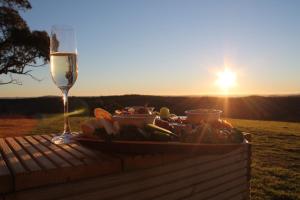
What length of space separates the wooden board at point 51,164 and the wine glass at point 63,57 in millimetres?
352

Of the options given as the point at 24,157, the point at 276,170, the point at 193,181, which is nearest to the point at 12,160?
the point at 24,157

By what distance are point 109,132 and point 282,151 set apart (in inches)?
373

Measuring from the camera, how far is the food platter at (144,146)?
1847mm

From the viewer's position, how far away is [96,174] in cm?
174

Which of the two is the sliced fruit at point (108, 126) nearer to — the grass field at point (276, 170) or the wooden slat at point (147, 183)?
the wooden slat at point (147, 183)

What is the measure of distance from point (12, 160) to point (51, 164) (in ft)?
0.78

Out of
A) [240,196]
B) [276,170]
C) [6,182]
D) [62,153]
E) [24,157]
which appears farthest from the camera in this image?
[276,170]

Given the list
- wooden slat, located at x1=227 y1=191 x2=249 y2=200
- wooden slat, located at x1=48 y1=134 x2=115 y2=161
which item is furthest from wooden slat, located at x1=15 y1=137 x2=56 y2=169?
wooden slat, located at x1=227 y1=191 x2=249 y2=200

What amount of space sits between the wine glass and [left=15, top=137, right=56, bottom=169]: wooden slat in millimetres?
340

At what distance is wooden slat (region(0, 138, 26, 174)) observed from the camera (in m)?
1.54

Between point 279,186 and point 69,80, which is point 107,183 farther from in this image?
point 279,186

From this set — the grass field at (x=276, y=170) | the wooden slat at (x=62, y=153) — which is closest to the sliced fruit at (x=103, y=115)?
the wooden slat at (x=62, y=153)

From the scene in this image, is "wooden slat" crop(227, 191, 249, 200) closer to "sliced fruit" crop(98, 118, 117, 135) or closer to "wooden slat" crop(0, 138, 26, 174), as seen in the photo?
"sliced fruit" crop(98, 118, 117, 135)

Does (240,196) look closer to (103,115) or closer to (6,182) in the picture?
(103,115)
